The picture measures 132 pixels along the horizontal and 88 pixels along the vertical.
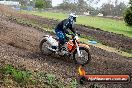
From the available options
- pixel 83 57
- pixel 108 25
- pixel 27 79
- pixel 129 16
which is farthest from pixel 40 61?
pixel 108 25

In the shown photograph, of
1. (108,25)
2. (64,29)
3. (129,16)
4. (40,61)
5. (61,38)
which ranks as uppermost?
(64,29)

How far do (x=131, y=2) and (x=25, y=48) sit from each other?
33515 millimetres

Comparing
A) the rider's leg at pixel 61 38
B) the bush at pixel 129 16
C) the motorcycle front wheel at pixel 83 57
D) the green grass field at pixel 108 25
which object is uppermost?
the rider's leg at pixel 61 38

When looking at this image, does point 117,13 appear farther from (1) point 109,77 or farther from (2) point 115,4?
(1) point 109,77

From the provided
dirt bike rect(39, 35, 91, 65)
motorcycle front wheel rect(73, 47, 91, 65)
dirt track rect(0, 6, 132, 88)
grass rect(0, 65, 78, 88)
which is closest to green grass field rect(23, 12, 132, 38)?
dirt track rect(0, 6, 132, 88)

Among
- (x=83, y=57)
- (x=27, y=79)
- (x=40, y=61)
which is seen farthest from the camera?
(x=83, y=57)

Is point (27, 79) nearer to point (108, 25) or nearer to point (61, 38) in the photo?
point (61, 38)

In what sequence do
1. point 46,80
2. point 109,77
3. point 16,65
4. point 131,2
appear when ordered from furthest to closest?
point 131,2 → point 16,65 → point 46,80 → point 109,77

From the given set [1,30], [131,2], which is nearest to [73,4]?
[131,2]

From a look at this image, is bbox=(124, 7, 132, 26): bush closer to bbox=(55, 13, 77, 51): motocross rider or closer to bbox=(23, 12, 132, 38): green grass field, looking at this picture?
bbox=(23, 12, 132, 38): green grass field

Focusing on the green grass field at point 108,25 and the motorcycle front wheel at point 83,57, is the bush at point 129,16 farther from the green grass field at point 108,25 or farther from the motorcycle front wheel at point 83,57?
the motorcycle front wheel at point 83,57

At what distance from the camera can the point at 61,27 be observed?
1670cm

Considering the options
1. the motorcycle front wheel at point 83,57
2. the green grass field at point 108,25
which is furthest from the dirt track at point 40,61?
the green grass field at point 108,25

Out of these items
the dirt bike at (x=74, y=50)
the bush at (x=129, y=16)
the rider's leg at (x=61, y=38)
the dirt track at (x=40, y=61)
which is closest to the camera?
the dirt track at (x=40, y=61)
